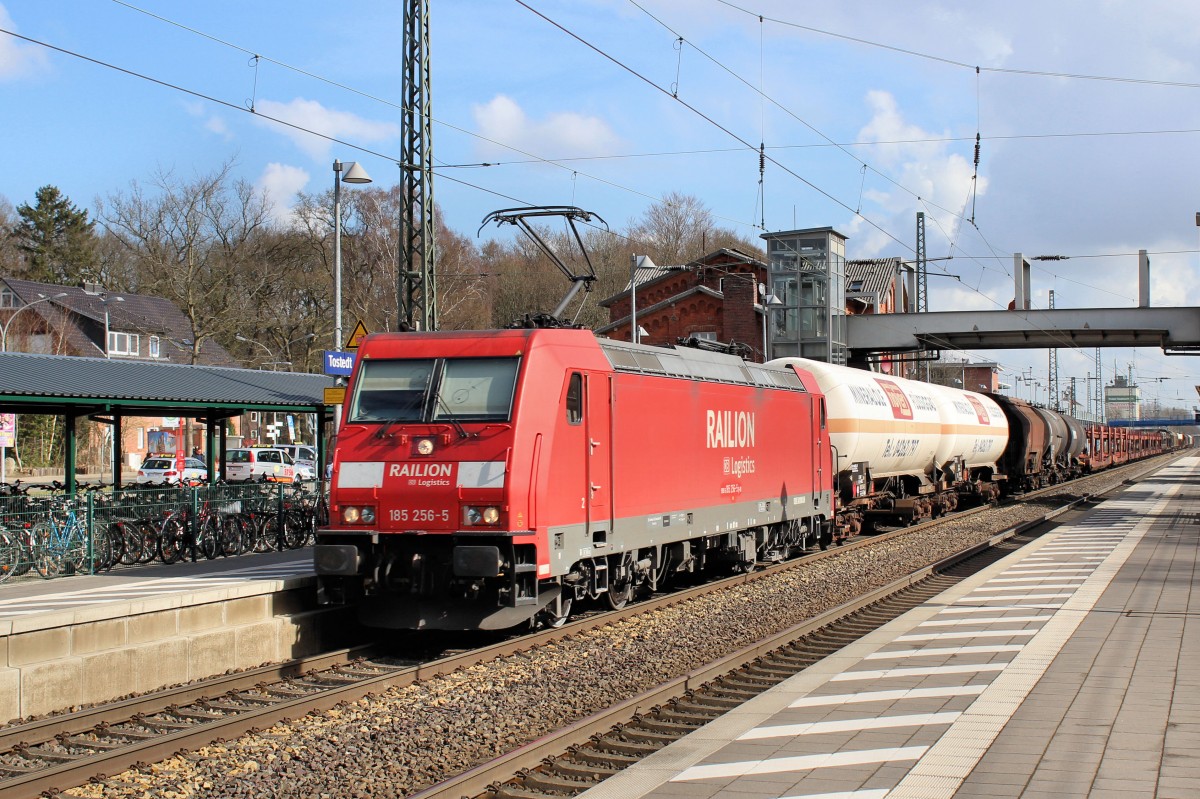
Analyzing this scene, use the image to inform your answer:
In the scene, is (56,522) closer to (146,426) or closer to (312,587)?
(312,587)

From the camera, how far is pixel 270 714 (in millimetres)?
8977

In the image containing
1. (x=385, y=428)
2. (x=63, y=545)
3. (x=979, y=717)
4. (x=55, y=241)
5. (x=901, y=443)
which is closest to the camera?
(x=979, y=717)

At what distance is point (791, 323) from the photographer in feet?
149

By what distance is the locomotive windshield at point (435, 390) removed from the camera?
11914mm

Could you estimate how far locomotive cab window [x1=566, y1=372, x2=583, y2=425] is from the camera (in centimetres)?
1227

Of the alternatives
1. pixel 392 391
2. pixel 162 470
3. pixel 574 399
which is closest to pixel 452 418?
pixel 392 391

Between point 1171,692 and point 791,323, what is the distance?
36.9m

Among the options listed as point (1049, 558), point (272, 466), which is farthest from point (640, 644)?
point (272, 466)

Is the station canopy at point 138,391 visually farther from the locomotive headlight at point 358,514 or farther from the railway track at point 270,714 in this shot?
the railway track at point 270,714

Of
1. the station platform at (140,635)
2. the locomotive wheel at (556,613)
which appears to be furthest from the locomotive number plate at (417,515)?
the locomotive wheel at (556,613)

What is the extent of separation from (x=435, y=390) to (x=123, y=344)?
55.9 m

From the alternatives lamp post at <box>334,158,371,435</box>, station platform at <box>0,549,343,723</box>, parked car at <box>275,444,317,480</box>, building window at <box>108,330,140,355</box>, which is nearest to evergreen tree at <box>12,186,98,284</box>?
building window at <box>108,330,140,355</box>

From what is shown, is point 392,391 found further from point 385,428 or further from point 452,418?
point 452,418

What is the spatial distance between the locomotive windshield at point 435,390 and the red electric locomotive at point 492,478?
0.01m
